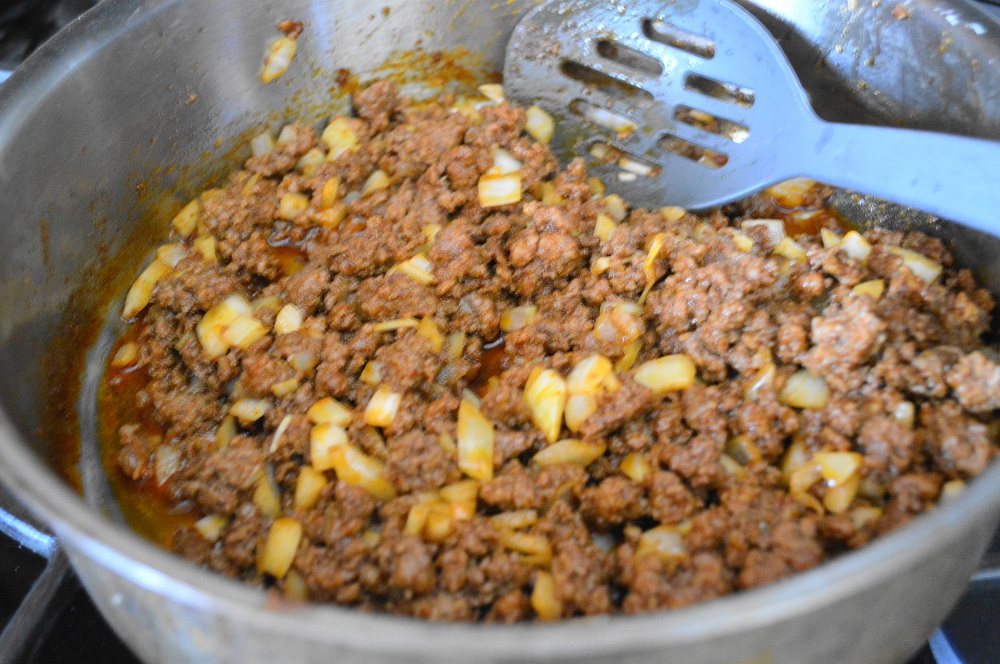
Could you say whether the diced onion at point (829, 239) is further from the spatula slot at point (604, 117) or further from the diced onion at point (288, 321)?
the diced onion at point (288, 321)

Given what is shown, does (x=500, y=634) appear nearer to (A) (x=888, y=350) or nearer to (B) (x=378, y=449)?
(B) (x=378, y=449)

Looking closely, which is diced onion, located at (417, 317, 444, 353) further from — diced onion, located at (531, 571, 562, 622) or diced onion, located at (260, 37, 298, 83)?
diced onion, located at (260, 37, 298, 83)

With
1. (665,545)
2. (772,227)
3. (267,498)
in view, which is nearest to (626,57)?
(772,227)

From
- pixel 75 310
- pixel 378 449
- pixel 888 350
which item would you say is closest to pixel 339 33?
pixel 75 310

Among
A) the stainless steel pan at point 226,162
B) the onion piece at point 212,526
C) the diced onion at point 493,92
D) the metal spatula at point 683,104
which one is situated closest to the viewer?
the stainless steel pan at point 226,162

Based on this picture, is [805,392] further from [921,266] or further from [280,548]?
[280,548]

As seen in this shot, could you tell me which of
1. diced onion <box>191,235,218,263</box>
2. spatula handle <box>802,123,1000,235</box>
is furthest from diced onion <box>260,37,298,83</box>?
spatula handle <box>802,123,1000,235</box>

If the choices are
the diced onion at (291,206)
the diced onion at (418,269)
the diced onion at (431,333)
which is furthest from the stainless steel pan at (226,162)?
the diced onion at (431,333)
